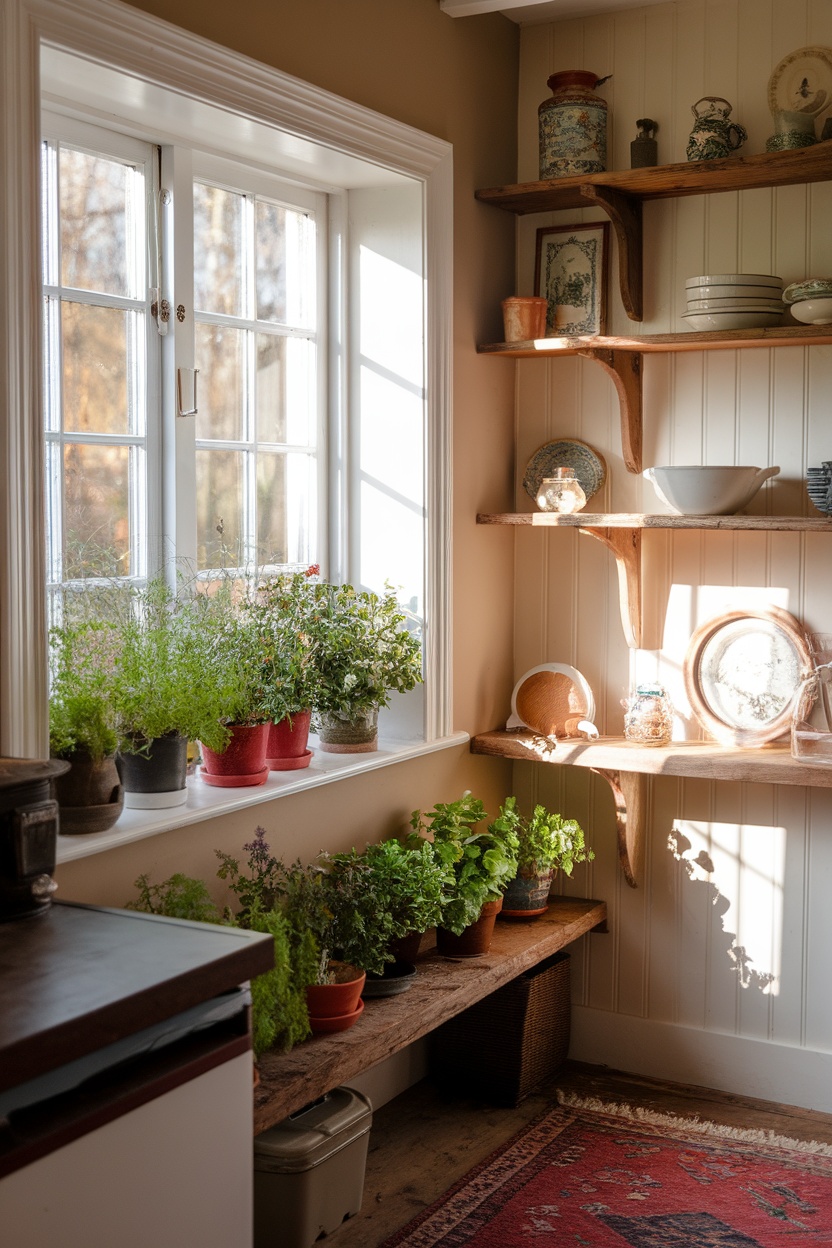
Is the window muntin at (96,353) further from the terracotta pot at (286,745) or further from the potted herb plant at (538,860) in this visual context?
the potted herb plant at (538,860)

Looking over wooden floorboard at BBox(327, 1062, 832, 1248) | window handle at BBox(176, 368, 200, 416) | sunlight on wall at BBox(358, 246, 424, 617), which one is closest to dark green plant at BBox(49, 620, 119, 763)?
window handle at BBox(176, 368, 200, 416)

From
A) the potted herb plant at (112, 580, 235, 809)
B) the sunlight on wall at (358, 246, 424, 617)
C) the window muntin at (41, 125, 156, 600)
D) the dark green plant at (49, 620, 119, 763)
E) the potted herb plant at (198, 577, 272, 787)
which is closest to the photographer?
the dark green plant at (49, 620, 119, 763)

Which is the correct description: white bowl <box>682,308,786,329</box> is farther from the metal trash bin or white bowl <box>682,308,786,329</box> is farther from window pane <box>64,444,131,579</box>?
the metal trash bin

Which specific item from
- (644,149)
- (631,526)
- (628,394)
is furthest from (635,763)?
(644,149)

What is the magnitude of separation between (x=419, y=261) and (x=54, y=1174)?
2.27 meters

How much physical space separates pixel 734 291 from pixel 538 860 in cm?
144

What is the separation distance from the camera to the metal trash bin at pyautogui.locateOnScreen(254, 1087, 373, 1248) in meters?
2.33

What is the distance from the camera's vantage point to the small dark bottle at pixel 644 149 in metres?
3.13

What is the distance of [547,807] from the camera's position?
349 cm

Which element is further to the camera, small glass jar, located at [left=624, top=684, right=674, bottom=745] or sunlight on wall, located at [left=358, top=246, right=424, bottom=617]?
small glass jar, located at [left=624, top=684, right=674, bottom=745]

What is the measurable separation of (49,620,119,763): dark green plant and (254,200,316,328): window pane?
1036mm

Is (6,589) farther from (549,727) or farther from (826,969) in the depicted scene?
(826,969)

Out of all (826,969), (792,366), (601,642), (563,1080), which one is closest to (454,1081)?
(563,1080)

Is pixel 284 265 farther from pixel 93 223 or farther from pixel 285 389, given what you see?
pixel 93 223
